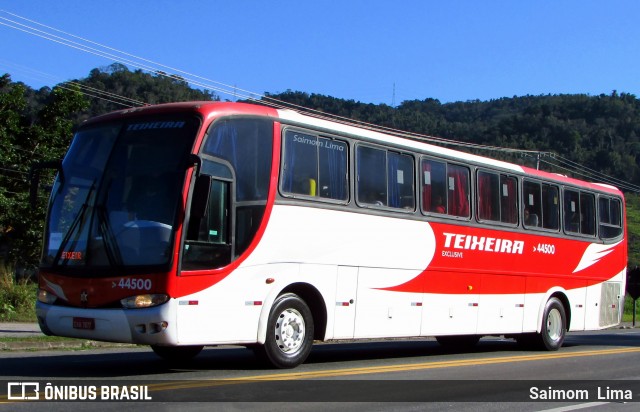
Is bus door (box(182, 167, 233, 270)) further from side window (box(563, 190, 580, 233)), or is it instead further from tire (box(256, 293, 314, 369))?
side window (box(563, 190, 580, 233))

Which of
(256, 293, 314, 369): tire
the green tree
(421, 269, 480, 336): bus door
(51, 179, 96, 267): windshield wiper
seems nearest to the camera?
(51, 179, 96, 267): windshield wiper

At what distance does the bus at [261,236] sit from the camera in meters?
10.2

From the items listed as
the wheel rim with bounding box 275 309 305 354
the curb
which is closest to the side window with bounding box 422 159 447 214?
the wheel rim with bounding box 275 309 305 354

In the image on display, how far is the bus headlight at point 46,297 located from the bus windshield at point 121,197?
358 mm

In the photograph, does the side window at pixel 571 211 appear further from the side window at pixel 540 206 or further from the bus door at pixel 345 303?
the bus door at pixel 345 303

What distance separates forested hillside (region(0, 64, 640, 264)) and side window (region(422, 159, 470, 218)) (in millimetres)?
7089

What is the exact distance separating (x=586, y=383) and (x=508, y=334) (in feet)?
17.4

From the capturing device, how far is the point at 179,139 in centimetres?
1061

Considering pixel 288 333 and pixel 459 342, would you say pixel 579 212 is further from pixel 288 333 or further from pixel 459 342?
pixel 288 333

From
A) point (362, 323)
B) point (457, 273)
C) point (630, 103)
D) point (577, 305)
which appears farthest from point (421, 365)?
point (630, 103)

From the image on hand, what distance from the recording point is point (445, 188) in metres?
15.1

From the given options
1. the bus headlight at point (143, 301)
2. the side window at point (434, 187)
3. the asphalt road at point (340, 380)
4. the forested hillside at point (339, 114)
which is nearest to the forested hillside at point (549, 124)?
the forested hillside at point (339, 114)

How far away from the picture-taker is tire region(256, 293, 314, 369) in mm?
11211

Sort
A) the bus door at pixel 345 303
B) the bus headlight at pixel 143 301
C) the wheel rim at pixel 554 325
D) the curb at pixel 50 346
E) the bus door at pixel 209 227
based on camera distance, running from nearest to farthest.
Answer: the bus headlight at pixel 143 301 < the bus door at pixel 209 227 < the bus door at pixel 345 303 < the curb at pixel 50 346 < the wheel rim at pixel 554 325
